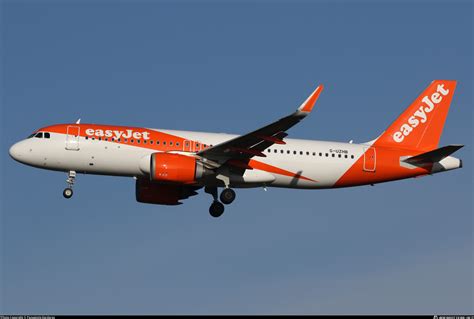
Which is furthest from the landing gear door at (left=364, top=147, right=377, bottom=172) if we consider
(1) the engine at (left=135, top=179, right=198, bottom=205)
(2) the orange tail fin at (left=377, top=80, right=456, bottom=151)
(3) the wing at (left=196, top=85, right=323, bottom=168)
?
(1) the engine at (left=135, top=179, right=198, bottom=205)

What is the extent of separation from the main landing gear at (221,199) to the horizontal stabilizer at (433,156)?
Answer: 9979mm

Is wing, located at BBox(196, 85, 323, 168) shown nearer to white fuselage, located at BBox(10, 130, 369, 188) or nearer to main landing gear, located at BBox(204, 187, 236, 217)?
white fuselage, located at BBox(10, 130, 369, 188)

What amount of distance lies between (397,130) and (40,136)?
19843mm

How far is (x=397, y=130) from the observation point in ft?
184

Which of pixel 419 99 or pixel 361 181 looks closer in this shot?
pixel 361 181

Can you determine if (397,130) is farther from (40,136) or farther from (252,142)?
(40,136)

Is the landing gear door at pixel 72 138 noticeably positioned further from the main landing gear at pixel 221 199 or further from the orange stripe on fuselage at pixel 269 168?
the orange stripe on fuselage at pixel 269 168

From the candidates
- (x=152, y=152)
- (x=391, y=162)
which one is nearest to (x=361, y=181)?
(x=391, y=162)

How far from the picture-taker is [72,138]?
168 ft

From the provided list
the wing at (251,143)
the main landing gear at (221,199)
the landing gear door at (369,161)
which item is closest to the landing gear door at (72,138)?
the wing at (251,143)

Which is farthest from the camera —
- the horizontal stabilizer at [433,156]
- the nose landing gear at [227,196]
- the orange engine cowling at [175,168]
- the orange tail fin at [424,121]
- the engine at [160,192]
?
the orange tail fin at [424,121]

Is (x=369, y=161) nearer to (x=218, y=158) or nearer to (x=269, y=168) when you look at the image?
(x=269, y=168)

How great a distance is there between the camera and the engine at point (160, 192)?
5469 cm

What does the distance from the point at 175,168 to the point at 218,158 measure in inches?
95.0
